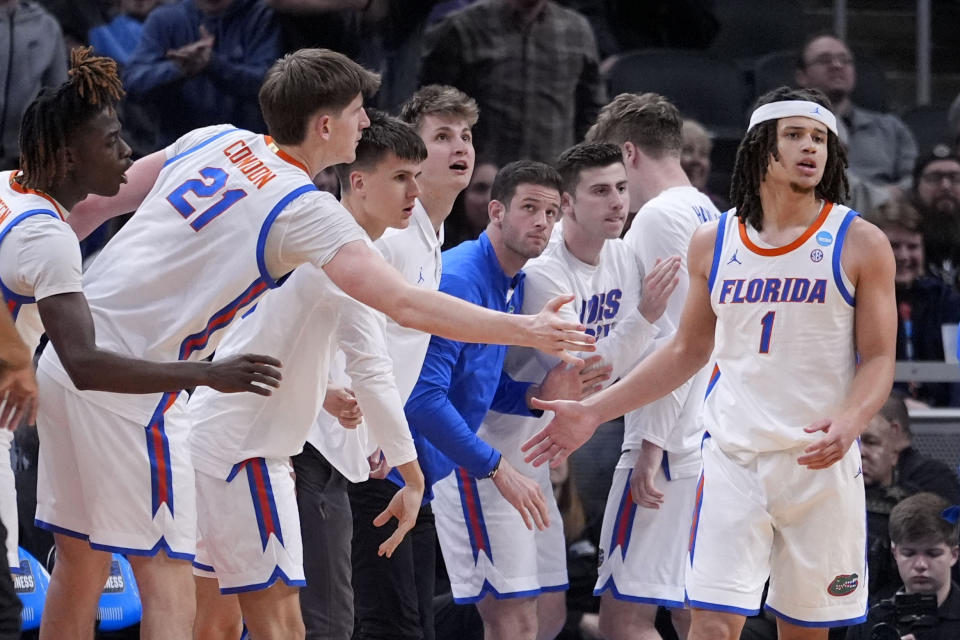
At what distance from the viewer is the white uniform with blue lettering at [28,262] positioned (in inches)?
158

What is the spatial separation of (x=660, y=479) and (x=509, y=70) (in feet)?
11.3

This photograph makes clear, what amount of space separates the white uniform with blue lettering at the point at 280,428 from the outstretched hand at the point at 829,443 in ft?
4.01

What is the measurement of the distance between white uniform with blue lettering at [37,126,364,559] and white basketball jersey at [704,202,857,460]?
1.45 meters

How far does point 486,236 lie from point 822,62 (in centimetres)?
451

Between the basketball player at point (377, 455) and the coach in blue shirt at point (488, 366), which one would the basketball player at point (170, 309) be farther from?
the coach in blue shirt at point (488, 366)

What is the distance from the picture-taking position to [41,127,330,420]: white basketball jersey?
4.25 metres

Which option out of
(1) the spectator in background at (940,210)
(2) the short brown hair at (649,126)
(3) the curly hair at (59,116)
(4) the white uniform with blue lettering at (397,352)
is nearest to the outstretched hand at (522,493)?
(4) the white uniform with blue lettering at (397,352)

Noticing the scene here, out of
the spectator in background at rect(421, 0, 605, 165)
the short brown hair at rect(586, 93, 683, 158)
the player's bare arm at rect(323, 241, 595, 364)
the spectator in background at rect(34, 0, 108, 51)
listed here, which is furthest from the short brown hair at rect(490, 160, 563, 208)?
the spectator in background at rect(34, 0, 108, 51)

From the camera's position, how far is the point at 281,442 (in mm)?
4508

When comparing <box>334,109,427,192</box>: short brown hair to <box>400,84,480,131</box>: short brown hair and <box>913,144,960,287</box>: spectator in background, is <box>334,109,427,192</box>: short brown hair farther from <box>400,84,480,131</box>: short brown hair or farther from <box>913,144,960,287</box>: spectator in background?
<box>913,144,960,287</box>: spectator in background

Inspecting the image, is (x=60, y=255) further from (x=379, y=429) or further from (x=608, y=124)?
(x=608, y=124)

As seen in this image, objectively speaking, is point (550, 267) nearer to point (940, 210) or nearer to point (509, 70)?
point (509, 70)

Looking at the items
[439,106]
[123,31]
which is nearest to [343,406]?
[439,106]

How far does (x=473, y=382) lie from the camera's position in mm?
5602
